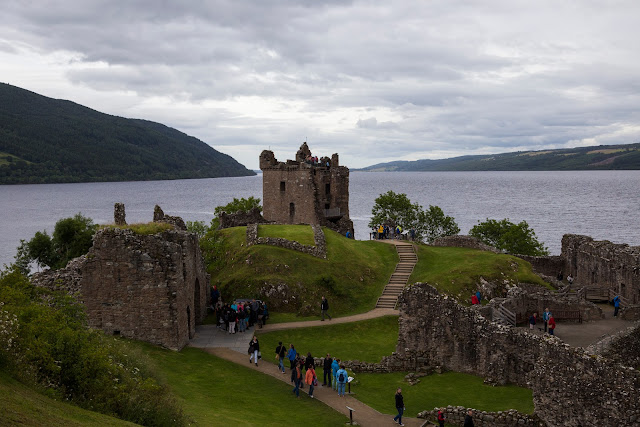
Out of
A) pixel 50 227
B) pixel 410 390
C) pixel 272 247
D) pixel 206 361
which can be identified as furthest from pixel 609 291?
pixel 50 227

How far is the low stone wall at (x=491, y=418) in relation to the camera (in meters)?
19.5

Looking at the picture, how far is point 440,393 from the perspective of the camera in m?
24.3

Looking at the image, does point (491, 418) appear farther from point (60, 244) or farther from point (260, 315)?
point (60, 244)

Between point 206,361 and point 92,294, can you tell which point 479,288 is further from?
point 92,294

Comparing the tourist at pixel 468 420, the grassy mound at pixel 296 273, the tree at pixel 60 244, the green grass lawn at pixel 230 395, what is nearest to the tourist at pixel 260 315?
the grassy mound at pixel 296 273

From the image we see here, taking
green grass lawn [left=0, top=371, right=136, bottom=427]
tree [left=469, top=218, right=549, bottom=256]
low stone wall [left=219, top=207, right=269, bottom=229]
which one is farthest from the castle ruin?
tree [left=469, top=218, right=549, bottom=256]

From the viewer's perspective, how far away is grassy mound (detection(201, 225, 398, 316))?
4003 centimetres

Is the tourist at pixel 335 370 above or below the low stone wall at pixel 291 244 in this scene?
below

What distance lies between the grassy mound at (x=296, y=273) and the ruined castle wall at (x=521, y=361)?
1224 centimetres

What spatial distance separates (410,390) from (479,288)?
19.3 metres

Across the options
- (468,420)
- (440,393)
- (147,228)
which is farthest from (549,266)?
(147,228)

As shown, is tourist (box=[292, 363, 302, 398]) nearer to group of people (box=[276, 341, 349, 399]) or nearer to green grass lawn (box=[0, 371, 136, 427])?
group of people (box=[276, 341, 349, 399])

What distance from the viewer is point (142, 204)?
17925 cm

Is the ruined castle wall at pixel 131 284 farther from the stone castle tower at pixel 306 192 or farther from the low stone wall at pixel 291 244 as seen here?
the stone castle tower at pixel 306 192
